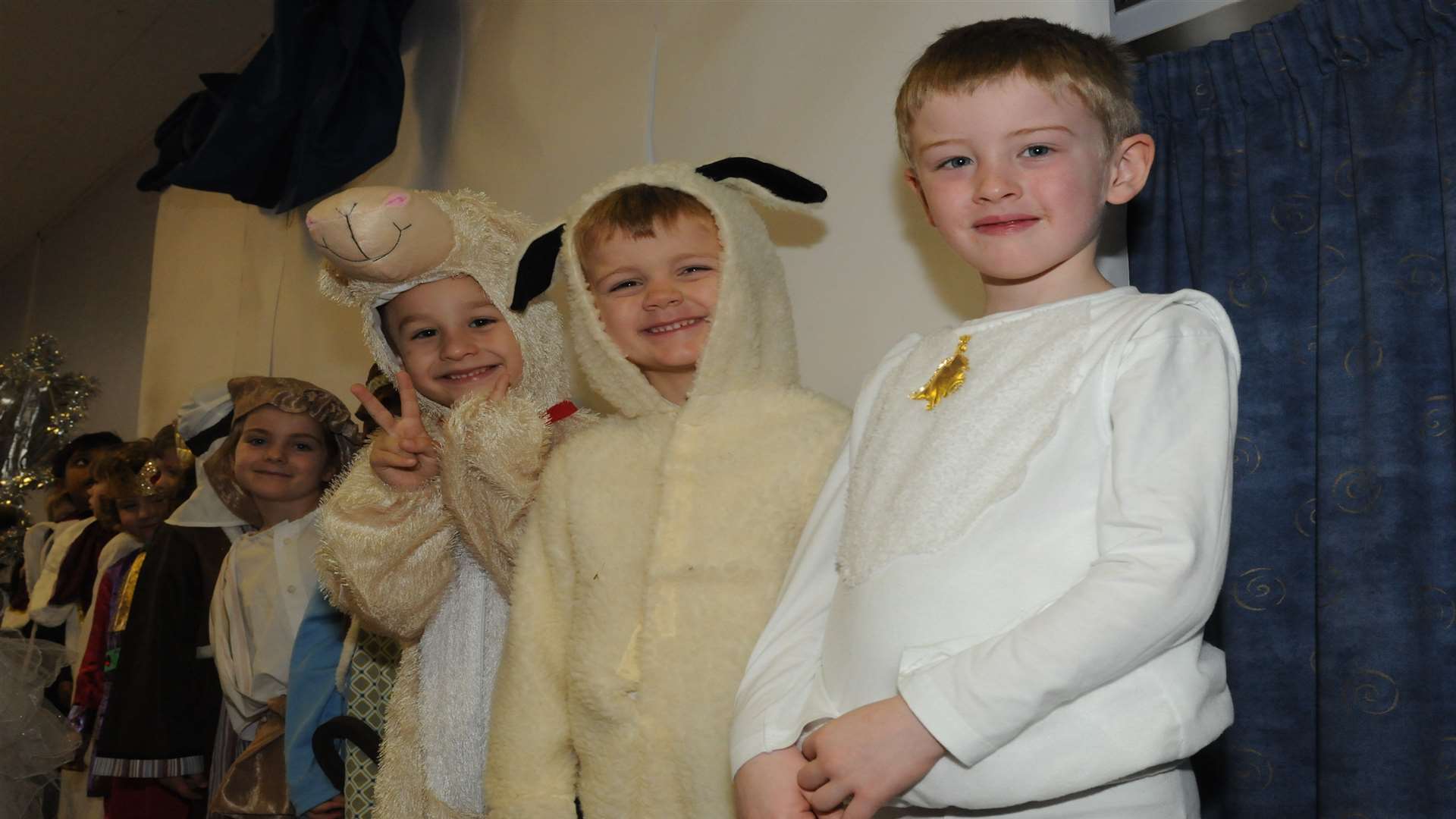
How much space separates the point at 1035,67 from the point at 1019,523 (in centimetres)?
50

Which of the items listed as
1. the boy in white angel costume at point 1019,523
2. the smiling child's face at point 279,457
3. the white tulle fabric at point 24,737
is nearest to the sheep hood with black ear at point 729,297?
the boy in white angel costume at point 1019,523

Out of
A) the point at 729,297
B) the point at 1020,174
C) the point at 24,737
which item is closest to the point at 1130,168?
the point at 1020,174

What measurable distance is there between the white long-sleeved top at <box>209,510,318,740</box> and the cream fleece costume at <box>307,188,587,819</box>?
2.38 ft

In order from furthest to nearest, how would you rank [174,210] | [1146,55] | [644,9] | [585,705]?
[174,210] → [644,9] → [1146,55] → [585,705]

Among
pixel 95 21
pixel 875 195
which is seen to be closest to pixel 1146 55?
pixel 875 195

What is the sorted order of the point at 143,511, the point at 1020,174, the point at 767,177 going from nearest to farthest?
the point at 1020,174, the point at 767,177, the point at 143,511

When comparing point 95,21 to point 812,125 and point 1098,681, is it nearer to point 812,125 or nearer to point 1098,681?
point 812,125

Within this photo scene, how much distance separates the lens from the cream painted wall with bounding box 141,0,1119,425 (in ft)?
6.68

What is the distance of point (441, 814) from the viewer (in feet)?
6.33

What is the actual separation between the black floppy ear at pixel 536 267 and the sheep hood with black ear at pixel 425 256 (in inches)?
1.6

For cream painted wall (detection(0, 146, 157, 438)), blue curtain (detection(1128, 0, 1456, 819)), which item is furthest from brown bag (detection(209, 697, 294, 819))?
cream painted wall (detection(0, 146, 157, 438))

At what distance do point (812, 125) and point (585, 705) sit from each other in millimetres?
1147

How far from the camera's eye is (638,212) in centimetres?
180

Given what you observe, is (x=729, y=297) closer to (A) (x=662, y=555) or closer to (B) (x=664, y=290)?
(B) (x=664, y=290)
